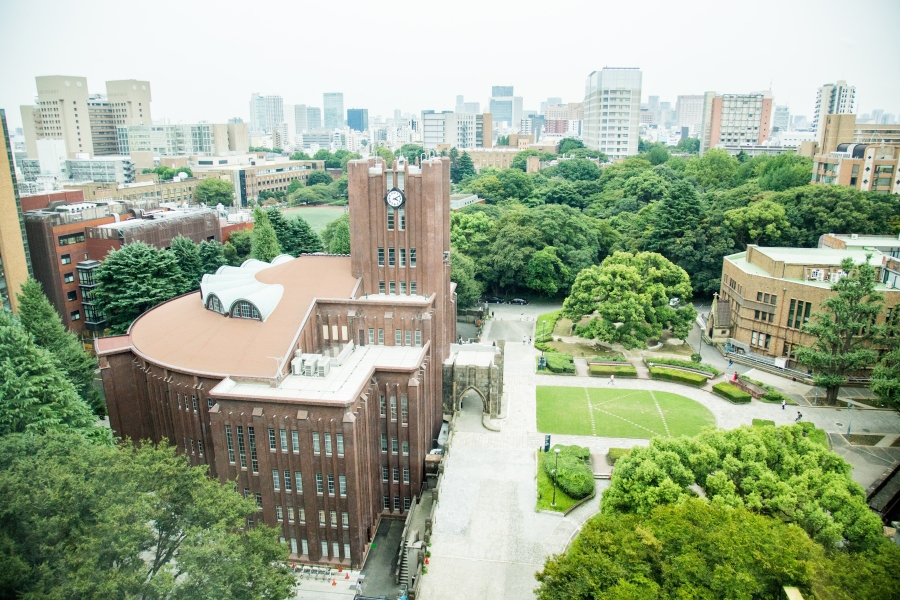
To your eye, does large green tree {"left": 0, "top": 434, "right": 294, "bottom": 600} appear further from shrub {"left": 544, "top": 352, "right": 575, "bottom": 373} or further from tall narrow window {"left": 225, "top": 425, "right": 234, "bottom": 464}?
shrub {"left": 544, "top": 352, "right": 575, "bottom": 373}

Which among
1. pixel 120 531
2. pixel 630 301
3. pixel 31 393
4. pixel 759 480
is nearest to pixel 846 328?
pixel 630 301

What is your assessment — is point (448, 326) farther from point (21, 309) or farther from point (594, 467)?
point (21, 309)

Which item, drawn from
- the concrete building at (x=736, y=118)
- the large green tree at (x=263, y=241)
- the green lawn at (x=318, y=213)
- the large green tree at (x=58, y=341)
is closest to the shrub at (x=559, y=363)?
the large green tree at (x=263, y=241)

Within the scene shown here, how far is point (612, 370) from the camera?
184 ft

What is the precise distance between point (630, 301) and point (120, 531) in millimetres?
46386

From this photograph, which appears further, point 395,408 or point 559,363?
point 559,363

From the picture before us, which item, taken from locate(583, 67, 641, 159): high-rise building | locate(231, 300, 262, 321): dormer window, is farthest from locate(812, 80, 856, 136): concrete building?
locate(231, 300, 262, 321): dormer window

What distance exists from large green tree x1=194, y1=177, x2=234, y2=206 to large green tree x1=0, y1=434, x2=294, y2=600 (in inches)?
4326

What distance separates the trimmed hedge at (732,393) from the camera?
1991 inches

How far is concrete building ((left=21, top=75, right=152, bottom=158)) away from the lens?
162 meters

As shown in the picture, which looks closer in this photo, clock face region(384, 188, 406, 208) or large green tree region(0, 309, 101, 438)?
large green tree region(0, 309, 101, 438)

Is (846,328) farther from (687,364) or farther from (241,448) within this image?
(241,448)

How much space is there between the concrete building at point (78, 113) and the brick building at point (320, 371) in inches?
5724

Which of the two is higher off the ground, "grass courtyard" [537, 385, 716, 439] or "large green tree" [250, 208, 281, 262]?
"large green tree" [250, 208, 281, 262]
